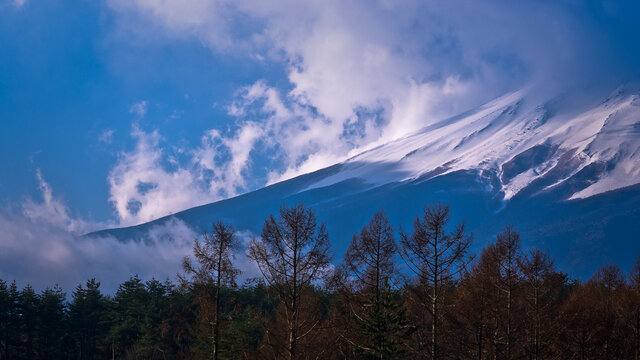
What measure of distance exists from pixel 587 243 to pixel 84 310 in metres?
183

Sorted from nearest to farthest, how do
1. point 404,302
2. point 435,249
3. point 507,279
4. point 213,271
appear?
point 435,249, point 213,271, point 507,279, point 404,302

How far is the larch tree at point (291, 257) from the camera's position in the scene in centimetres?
2152

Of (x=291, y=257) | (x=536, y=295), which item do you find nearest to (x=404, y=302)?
(x=536, y=295)

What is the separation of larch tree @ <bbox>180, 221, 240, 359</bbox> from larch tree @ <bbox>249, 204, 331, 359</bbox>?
371 cm

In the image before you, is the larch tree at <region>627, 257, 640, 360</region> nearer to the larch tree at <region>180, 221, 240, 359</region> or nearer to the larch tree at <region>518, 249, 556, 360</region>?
the larch tree at <region>518, 249, 556, 360</region>

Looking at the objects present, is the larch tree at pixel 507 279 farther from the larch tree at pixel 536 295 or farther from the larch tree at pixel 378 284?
the larch tree at pixel 378 284

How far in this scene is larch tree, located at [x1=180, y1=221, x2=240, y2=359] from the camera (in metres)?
25.0

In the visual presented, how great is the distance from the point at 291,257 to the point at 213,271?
5486 mm

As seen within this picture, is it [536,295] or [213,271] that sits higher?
[213,271]

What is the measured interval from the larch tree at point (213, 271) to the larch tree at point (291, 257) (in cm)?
371

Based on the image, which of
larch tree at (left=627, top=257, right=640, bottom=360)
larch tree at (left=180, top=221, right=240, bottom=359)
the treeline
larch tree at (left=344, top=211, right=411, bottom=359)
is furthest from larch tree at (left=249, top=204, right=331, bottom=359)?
larch tree at (left=627, top=257, right=640, bottom=360)

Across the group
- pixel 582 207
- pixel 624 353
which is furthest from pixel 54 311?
pixel 582 207

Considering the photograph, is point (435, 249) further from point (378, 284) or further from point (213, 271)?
point (213, 271)

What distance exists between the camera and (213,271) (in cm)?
2533
